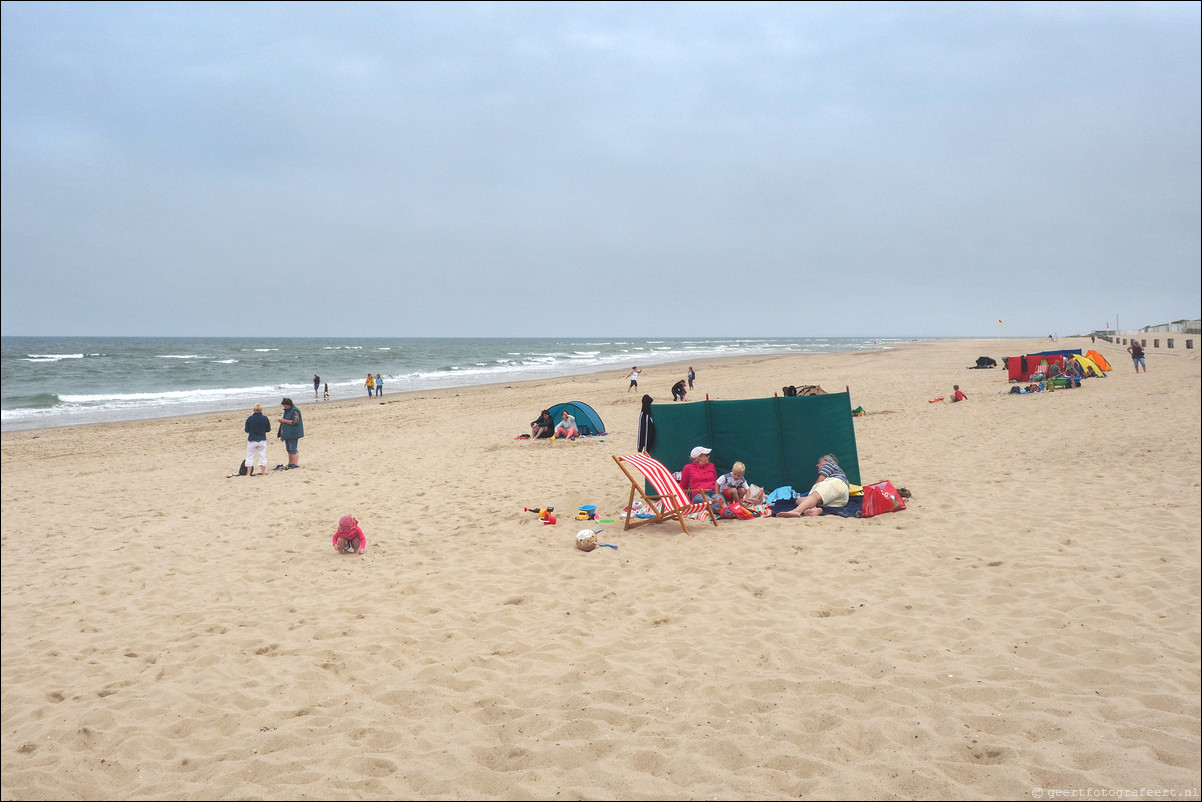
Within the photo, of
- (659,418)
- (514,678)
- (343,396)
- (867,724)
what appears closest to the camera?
(867,724)

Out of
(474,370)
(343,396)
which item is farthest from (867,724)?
(474,370)

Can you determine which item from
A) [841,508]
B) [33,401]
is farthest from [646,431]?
[33,401]

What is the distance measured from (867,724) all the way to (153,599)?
6045mm

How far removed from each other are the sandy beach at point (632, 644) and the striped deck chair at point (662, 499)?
0.71 ft

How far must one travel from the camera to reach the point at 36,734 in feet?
12.6

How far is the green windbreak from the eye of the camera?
344 inches

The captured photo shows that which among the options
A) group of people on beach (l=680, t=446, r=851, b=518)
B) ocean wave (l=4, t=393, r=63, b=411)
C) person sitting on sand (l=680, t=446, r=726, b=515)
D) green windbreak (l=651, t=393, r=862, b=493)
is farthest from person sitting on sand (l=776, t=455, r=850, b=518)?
ocean wave (l=4, t=393, r=63, b=411)

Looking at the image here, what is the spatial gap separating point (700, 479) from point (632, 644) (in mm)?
3835

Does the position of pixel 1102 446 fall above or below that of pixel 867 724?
above

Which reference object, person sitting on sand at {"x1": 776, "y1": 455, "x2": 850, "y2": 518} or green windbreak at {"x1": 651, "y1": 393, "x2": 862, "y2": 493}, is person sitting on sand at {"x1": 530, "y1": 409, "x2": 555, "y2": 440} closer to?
green windbreak at {"x1": 651, "y1": 393, "x2": 862, "y2": 493}

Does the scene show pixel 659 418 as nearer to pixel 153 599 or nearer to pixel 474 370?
pixel 153 599

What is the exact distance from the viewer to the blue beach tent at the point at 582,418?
15.0 m

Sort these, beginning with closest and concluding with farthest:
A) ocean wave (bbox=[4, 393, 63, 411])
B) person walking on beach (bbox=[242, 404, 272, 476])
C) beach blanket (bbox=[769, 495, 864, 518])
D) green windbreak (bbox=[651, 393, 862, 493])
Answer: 1. beach blanket (bbox=[769, 495, 864, 518])
2. green windbreak (bbox=[651, 393, 862, 493])
3. person walking on beach (bbox=[242, 404, 272, 476])
4. ocean wave (bbox=[4, 393, 63, 411])

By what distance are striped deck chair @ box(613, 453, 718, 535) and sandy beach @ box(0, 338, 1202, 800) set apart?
216 mm
